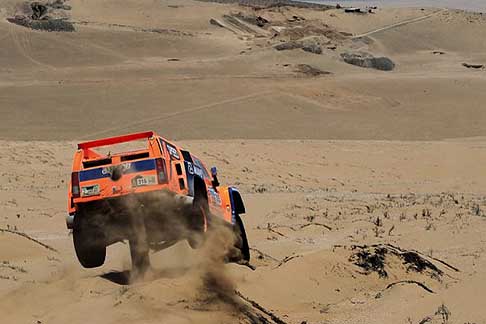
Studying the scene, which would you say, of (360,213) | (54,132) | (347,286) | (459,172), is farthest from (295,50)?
(347,286)

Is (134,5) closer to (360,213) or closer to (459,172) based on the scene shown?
(459,172)

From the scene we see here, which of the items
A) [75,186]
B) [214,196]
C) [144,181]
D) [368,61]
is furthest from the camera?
[368,61]

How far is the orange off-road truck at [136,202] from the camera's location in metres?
8.21

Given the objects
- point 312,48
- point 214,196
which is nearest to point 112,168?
point 214,196

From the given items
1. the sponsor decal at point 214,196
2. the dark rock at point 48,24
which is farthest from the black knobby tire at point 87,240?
the dark rock at point 48,24

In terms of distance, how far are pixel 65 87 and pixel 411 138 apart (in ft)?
47.2

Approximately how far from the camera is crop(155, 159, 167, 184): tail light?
8188 mm

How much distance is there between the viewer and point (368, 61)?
48625 millimetres

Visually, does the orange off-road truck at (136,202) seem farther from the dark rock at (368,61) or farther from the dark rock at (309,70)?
the dark rock at (368,61)

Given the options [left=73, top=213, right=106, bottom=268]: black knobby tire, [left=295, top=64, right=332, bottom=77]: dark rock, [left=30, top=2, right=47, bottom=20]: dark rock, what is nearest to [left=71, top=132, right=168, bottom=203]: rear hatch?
[left=73, top=213, right=106, bottom=268]: black knobby tire

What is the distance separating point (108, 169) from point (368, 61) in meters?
41.4

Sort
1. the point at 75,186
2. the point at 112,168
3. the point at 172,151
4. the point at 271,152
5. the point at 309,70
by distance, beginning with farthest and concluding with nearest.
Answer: the point at 309,70, the point at 271,152, the point at 172,151, the point at 75,186, the point at 112,168

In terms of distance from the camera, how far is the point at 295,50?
48.7 metres

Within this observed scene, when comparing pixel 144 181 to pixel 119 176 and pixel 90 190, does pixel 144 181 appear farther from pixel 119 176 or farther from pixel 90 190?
pixel 90 190
